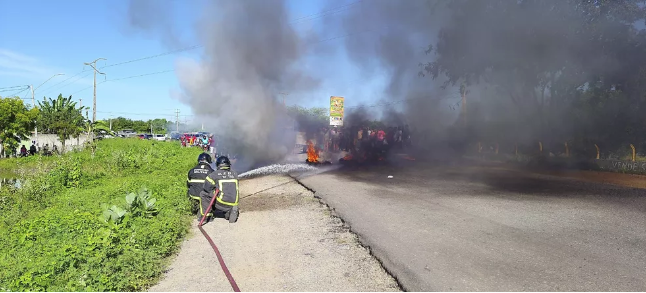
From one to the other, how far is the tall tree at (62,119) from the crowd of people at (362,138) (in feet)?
68.7

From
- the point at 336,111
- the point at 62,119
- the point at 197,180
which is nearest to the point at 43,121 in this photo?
the point at 62,119

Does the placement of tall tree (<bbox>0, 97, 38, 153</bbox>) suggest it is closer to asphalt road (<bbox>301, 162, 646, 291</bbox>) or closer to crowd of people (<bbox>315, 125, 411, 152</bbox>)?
crowd of people (<bbox>315, 125, 411, 152</bbox>)

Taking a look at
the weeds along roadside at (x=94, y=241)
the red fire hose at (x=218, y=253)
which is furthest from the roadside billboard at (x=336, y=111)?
the red fire hose at (x=218, y=253)

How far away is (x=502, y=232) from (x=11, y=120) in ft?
90.0

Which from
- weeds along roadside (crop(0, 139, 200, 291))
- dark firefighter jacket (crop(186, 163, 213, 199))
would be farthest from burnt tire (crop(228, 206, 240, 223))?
dark firefighter jacket (crop(186, 163, 213, 199))

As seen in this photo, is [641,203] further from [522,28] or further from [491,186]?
[522,28]

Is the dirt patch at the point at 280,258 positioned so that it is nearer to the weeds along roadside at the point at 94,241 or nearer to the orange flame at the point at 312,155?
the weeds along roadside at the point at 94,241

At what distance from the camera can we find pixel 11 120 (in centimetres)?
2492

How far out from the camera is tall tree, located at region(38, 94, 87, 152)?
34.4 meters

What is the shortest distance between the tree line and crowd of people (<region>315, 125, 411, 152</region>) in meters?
17.1

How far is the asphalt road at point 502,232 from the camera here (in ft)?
15.2

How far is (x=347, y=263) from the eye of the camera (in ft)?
17.2

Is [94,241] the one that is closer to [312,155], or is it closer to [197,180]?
[197,180]

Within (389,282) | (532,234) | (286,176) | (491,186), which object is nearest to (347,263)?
(389,282)
